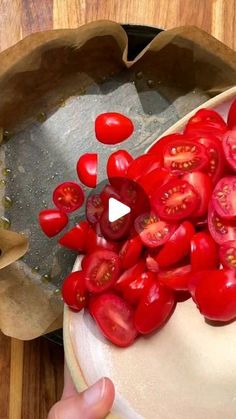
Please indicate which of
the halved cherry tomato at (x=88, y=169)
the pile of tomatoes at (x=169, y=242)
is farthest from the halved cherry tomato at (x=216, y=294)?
the halved cherry tomato at (x=88, y=169)

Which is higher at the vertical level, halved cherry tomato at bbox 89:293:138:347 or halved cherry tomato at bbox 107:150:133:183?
halved cherry tomato at bbox 107:150:133:183

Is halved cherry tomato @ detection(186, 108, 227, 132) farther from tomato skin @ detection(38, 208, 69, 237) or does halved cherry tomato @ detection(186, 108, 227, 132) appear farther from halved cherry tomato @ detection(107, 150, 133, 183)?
tomato skin @ detection(38, 208, 69, 237)

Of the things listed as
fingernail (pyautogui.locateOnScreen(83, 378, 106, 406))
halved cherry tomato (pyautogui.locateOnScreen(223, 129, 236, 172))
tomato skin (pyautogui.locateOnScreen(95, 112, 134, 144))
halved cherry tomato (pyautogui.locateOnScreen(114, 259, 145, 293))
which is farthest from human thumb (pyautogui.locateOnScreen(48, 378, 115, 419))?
tomato skin (pyautogui.locateOnScreen(95, 112, 134, 144))

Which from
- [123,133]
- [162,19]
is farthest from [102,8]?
[123,133]

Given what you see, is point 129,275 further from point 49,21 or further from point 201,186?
point 49,21

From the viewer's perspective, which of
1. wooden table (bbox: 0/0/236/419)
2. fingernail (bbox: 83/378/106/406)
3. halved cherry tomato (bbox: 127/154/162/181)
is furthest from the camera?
wooden table (bbox: 0/0/236/419)

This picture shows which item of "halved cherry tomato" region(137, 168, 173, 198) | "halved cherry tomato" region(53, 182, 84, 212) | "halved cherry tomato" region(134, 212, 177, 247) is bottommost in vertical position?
"halved cherry tomato" region(53, 182, 84, 212)

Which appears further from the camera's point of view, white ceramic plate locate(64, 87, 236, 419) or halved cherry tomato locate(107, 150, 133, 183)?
halved cherry tomato locate(107, 150, 133, 183)
